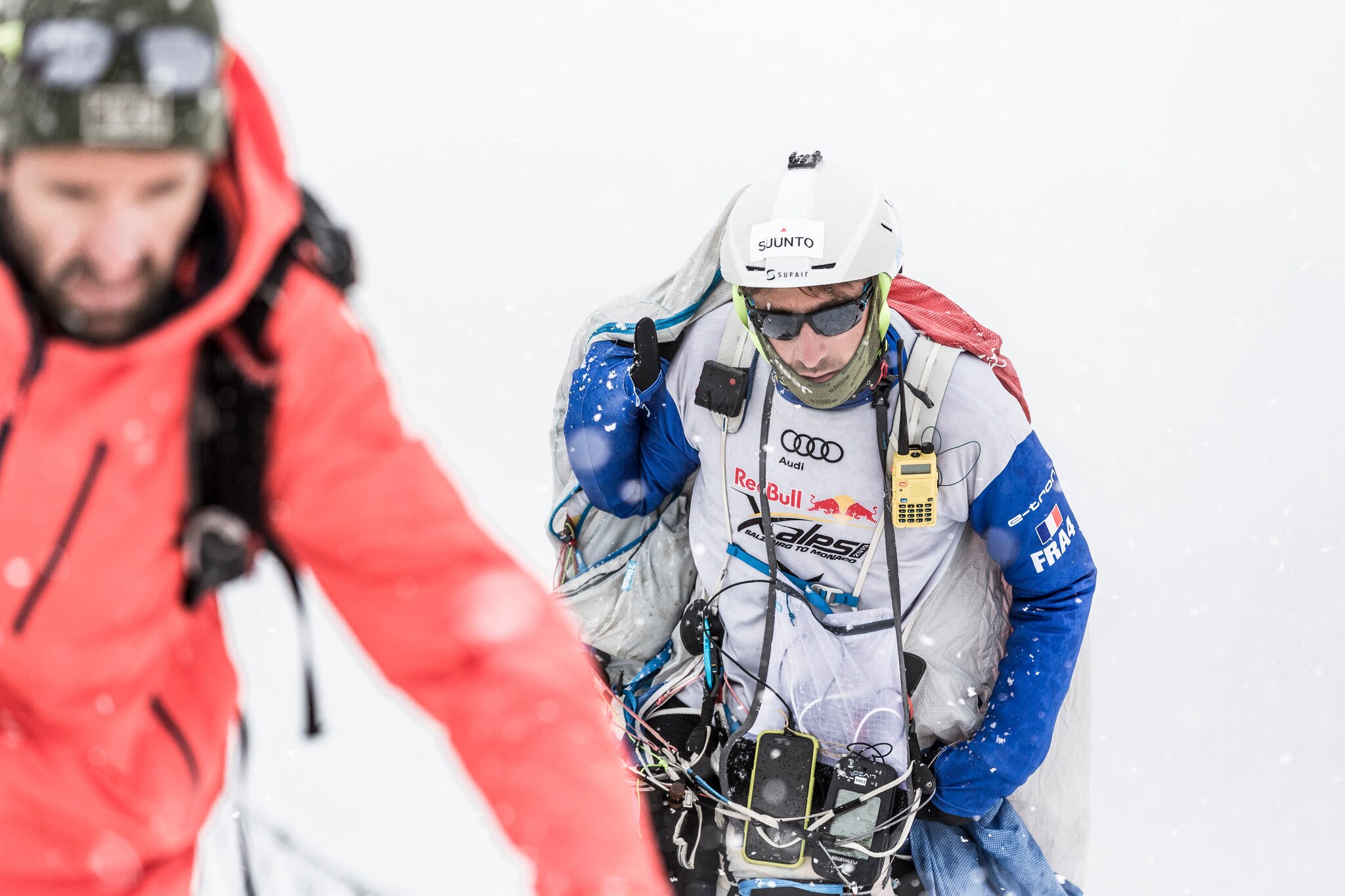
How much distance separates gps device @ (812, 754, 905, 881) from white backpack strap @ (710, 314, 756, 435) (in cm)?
98

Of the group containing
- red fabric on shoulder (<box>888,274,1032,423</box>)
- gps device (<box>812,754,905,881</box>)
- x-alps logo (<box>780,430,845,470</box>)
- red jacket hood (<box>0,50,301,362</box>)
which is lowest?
gps device (<box>812,754,905,881</box>)

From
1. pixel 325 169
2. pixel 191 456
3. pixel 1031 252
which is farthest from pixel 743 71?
pixel 191 456

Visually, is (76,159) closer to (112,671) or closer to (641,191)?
(112,671)

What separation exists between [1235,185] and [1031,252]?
197 centimetres

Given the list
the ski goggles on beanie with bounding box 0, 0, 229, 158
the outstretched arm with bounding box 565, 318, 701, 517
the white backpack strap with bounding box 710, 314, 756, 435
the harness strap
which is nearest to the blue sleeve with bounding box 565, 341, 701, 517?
the outstretched arm with bounding box 565, 318, 701, 517

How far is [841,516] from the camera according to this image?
3127 millimetres

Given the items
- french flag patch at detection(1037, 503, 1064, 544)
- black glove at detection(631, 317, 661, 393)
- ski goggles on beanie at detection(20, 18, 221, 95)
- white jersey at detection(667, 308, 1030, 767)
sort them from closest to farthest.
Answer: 1. ski goggles on beanie at detection(20, 18, 221, 95)
2. french flag patch at detection(1037, 503, 1064, 544)
3. white jersey at detection(667, 308, 1030, 767)
4. black glove at detection(631, 317, 661, 393)

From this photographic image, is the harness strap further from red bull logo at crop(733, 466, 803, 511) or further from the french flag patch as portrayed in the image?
the french flag patch

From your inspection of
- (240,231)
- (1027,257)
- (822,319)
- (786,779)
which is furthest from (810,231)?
(1027,257)

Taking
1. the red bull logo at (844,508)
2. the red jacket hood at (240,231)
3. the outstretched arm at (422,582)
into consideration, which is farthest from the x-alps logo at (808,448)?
the red jacket hood at (240,231)

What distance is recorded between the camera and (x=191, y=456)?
48.0 inches

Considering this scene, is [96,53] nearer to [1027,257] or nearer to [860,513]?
[860,513]

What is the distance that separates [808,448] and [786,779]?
93 cm

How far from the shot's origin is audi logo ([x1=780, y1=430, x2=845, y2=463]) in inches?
122
